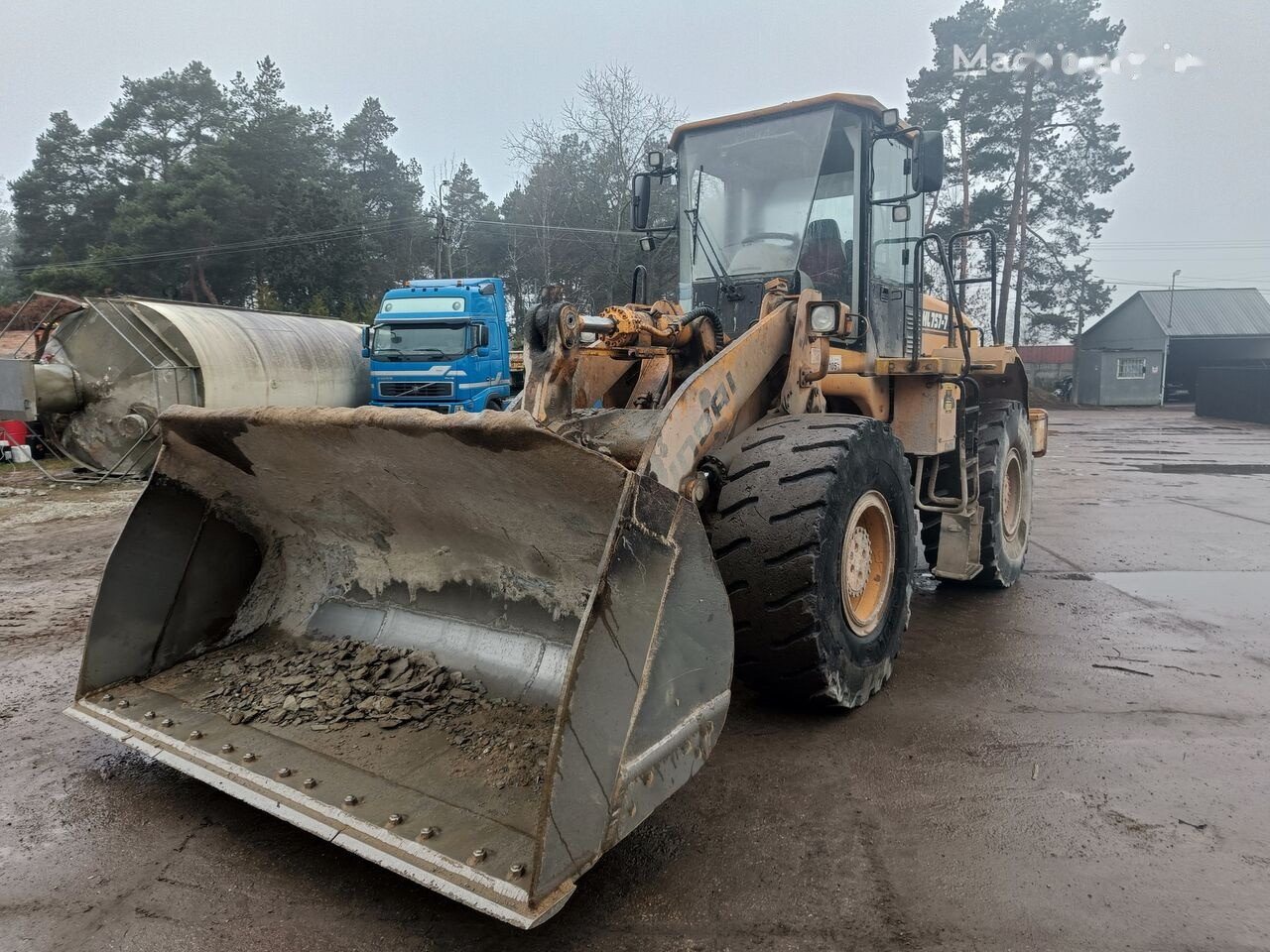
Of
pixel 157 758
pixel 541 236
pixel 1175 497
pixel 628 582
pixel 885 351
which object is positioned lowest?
pixel 1175 497

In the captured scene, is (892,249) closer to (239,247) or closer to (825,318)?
(825,318)

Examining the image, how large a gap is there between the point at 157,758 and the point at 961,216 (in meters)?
35.9

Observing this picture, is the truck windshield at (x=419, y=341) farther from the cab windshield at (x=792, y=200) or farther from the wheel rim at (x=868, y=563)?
the wheel rim at (x=868, y=563)

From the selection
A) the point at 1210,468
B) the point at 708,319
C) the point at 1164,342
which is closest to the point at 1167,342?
the point at 1164,342

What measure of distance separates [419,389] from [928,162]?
11.6 meters

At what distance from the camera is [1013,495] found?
263 inches

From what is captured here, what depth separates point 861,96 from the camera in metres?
4.45

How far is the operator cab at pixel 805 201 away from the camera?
4.52m

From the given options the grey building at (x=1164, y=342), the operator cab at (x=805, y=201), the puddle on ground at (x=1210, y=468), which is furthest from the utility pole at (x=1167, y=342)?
the operator cab at (x=805, y=201)

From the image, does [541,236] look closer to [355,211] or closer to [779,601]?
[355,211]

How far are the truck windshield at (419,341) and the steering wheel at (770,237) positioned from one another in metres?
10.4

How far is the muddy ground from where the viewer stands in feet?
7.69

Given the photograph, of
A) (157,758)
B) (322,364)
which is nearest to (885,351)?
(157,758)

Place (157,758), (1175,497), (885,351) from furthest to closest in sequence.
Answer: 1. (1175,497)
2. (885,351)
3. (157,758)
